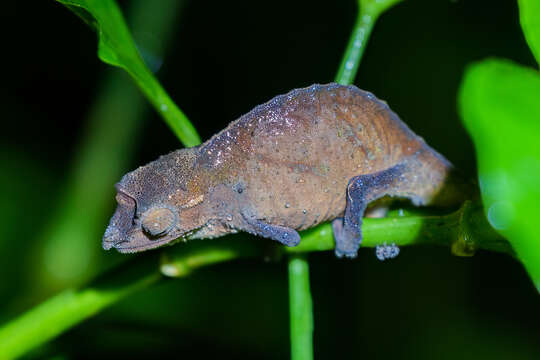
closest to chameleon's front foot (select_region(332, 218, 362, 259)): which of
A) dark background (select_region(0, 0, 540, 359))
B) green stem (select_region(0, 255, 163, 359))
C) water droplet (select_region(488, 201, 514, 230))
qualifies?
green stem (select_region(0, 255, 163, 359))

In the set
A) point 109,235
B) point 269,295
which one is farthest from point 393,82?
point 109,235

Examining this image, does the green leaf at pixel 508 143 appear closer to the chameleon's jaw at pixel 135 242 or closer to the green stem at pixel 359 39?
the green stem at pixel 359 39

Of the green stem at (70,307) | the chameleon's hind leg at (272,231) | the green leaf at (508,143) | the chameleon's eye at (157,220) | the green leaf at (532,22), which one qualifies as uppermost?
the green leaf at (532,22)

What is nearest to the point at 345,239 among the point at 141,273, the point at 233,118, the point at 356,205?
the point at 356,205

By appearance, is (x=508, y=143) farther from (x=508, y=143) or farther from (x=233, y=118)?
(x=233, y=118)

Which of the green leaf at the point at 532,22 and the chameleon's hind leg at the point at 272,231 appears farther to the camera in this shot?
the chameleon's hind leg at the point at 272,231

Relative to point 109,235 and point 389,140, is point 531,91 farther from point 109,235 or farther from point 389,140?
point 109,235

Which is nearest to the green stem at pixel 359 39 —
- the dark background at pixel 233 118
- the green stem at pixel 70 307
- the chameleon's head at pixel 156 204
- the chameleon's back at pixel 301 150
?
the chameleon's back at pixel 301 150

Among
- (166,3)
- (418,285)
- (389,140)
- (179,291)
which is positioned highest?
(166,3)
